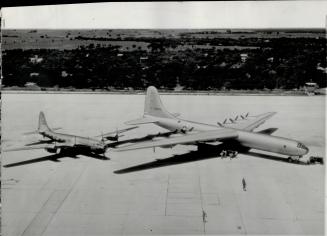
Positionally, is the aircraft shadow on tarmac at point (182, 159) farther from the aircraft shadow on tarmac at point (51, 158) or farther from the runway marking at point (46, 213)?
the runway marking at point (46, 213)

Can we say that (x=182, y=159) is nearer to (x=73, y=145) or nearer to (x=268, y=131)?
(x=73, y=145)

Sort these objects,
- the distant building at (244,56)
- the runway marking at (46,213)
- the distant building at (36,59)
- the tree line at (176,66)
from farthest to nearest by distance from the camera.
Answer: the distant building at (244,56), the distant building at (36,59), the tree line at (176,66), the runway marking at (46,213)

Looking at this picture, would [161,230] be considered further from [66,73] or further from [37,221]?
[66,73]

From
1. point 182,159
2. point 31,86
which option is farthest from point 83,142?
point 31,86


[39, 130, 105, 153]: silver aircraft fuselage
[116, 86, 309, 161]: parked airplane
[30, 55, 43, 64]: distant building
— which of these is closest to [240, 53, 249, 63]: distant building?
[116, 86, 309, 161]: parked airplane

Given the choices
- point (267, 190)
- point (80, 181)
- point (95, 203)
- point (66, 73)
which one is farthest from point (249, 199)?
point (66, 73)

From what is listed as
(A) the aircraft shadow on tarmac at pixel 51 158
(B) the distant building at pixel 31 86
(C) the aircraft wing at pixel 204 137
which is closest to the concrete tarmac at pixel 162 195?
(A) the aircraft shadow on tarmac at pixel 51 158
